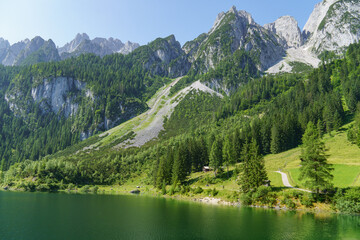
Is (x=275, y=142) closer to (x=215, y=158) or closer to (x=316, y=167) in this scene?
(x=215, y=158)

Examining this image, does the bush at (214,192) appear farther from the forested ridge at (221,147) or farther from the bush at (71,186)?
Answer: the bush at (71,186)

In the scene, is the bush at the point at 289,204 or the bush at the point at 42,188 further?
the bush at the point at 42,188

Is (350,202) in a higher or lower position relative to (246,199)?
higher

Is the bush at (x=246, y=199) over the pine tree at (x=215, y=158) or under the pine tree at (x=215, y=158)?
under

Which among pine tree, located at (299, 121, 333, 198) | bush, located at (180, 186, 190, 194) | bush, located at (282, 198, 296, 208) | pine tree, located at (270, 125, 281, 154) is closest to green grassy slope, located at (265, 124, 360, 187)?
pine tree, located at (299, 121, 333, 198)

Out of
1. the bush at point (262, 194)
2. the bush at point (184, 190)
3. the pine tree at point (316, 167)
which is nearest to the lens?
the pine tree at point (316, 167)

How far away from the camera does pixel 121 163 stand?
15812 cm

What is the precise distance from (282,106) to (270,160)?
232 ft

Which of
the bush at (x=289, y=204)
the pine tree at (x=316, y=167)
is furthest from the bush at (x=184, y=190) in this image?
the pine tree at (x=316, y=167)

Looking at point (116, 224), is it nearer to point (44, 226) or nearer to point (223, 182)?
point (44, 226)

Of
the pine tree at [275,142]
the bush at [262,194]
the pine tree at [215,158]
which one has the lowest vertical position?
the bush at [262,194]

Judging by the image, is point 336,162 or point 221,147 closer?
point 336,162

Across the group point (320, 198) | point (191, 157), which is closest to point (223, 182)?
point (191, 157)

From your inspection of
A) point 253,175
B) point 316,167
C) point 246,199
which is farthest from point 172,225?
point 316,167
